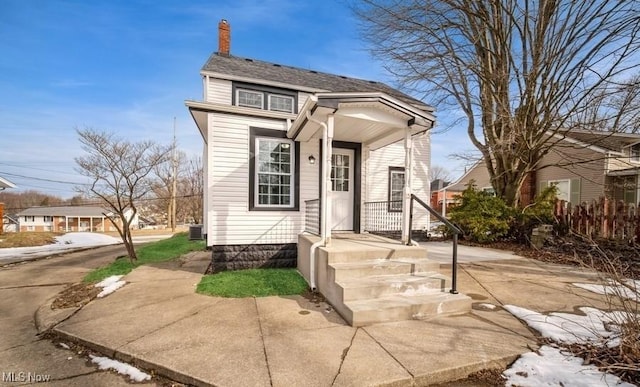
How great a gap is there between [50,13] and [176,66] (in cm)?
340

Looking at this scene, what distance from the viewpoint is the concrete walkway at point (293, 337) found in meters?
2.41

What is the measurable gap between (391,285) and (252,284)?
2489 millimetres

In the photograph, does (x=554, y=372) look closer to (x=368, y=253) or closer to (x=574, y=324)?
(x=574, y=324)

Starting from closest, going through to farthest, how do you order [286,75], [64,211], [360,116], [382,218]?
[360,116] → [382,218] → [286,75] → [64,211]

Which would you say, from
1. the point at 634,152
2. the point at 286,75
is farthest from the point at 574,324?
the point at 634,152

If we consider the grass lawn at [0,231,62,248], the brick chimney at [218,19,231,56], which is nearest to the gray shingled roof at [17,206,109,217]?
the grass lawn at [0,231,62,248]

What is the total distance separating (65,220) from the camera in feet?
134

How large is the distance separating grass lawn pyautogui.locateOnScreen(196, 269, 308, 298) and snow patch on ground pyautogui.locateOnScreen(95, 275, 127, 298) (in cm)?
153

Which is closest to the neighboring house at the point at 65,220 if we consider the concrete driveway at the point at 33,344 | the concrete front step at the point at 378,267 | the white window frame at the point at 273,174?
the concrete driveway at the point at 33,344

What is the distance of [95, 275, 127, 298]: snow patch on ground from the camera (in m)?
4.85

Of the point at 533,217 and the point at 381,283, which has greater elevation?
the point at 533,217

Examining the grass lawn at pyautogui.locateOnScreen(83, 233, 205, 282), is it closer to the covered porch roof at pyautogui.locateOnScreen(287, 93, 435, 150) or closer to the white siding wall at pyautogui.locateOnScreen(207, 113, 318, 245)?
the white siding wall at pyautogui.locateOnScreen(207, 113, 318, 245)

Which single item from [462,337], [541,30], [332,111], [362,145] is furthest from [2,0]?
[541,30]

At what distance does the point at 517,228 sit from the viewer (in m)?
8.81
